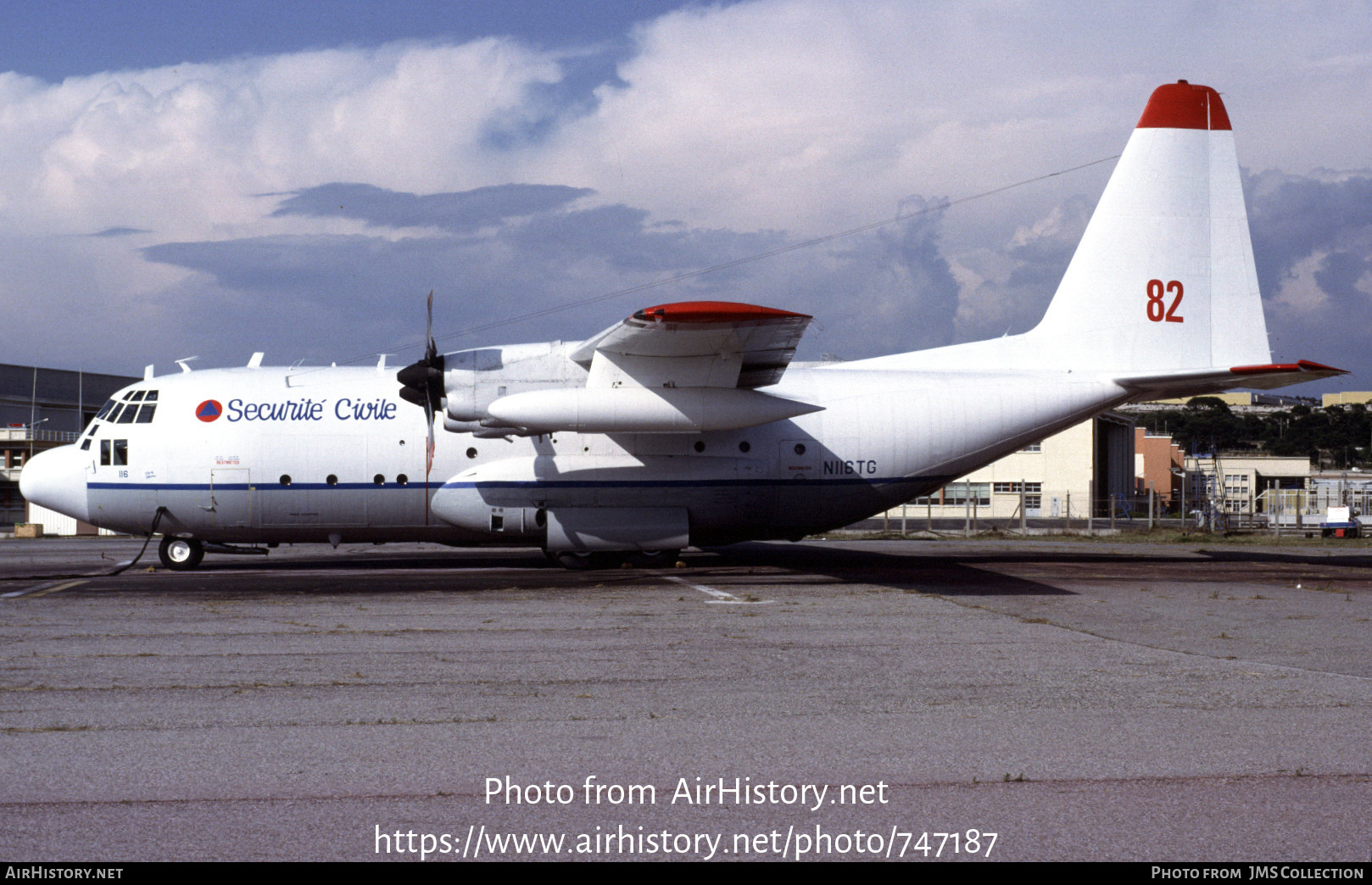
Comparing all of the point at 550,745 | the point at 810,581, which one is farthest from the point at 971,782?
the point at 810,581

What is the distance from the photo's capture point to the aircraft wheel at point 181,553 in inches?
807

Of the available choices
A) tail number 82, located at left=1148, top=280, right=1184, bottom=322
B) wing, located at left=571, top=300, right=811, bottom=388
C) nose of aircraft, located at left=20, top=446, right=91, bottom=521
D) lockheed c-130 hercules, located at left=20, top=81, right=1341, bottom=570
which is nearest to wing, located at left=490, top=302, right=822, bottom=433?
wing, located at left=571, top=300, right=811, bottom=388

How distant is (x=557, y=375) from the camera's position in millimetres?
17875

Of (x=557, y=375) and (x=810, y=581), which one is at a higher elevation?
(x=557, y=375)

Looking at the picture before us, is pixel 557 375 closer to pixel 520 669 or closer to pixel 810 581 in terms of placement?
pixel 810 581

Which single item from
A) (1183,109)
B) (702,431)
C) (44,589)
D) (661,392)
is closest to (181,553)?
(44,589)

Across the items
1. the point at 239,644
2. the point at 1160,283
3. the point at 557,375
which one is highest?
the point at 1160,283

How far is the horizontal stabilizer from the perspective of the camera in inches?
742

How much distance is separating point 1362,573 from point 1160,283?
6773 mm

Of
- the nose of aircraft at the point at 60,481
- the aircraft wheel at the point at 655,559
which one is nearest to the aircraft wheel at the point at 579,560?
the aircraft wheel at the point at 655,559

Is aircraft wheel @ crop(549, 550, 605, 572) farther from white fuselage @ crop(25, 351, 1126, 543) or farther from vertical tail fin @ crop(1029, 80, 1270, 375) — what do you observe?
vertical tail fin @ crop(1029, 80, 1270, 375)

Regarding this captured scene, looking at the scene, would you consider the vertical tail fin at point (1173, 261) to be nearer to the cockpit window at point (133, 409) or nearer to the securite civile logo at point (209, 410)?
the securite civile logo at point (209, 410)
